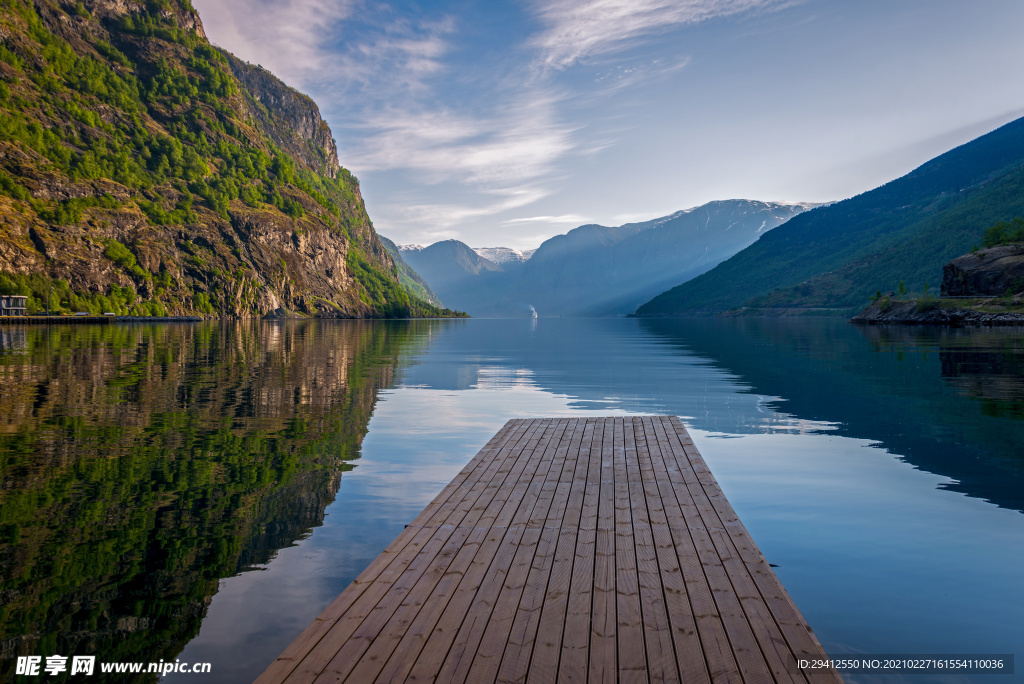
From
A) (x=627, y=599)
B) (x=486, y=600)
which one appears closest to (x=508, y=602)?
(x=486, y=600)

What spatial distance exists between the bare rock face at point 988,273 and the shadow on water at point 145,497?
14295 cm

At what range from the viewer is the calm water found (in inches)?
314

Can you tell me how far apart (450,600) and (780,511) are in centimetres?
857

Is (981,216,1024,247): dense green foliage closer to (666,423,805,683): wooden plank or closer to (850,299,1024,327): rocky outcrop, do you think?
(850,299,1024,327): rocky outcrop

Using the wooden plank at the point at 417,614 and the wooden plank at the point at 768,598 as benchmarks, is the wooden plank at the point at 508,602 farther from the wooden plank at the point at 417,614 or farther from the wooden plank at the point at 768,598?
the wooden plank at the point at 768,598

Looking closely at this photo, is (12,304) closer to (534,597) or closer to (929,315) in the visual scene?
(534,597)

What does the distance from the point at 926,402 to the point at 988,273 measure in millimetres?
133213

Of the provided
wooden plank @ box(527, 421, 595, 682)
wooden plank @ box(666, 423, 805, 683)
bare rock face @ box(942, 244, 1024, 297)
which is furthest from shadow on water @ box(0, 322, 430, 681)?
bare rock face @ box(942, 244, 1024, 297)

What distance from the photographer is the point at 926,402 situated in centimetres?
2662

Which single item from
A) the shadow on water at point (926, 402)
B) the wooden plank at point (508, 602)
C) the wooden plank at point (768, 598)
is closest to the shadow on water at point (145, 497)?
the wooden plank at point (508, 602)

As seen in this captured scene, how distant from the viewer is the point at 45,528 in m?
10.8

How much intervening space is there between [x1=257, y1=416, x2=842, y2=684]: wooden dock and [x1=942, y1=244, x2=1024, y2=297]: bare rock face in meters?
146

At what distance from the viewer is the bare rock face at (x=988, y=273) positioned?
412 ft

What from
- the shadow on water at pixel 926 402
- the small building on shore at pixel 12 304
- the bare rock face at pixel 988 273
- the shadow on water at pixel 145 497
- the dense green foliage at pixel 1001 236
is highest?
the dense green foliage at pixel 1001 236
